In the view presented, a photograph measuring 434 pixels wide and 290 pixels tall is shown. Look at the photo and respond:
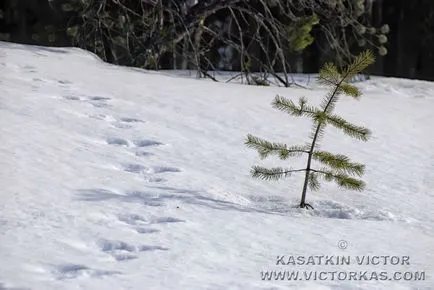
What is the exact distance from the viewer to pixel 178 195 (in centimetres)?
425

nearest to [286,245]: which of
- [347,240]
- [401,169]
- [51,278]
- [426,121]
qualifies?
[347,240]

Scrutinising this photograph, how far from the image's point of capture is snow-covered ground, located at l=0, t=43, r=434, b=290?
319cm

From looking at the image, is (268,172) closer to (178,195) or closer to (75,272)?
(178,195)

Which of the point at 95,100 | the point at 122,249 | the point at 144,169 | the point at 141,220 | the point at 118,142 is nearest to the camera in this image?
the point at 122,249

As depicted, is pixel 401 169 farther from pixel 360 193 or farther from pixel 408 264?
pixel 408 264

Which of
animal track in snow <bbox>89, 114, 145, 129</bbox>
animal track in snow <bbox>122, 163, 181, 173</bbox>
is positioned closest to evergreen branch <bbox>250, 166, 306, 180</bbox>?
animal track in snow <bbox>122, 163, 181, 173</bbox>

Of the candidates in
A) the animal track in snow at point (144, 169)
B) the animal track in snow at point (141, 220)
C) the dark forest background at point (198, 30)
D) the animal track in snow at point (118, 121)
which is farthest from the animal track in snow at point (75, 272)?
the dark forest background at point (198, 30)

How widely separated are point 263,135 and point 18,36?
9.62m

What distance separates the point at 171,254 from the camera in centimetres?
332

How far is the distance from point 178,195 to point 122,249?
960 millimetres

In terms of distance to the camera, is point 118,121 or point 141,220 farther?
point 118,121

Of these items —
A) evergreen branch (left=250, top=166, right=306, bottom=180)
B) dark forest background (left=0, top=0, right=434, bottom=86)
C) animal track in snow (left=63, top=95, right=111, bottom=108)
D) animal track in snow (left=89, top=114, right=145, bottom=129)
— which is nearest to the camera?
evergreen branch (left=250, top=166, right=306, bottom=180)

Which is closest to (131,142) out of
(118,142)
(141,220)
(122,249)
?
(118,142)

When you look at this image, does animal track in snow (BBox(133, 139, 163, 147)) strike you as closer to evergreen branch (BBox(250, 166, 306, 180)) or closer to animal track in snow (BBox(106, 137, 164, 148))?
animal track in snow (BBox(106, 137, 164, 148))
